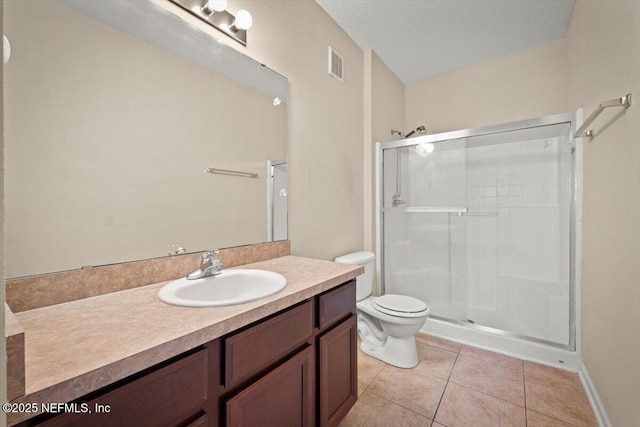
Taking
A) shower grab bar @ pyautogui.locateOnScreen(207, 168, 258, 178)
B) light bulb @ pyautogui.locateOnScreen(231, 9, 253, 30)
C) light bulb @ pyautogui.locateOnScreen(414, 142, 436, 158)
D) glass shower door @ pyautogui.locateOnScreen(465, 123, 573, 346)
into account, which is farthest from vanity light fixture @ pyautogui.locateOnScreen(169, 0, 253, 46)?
glass shower door @ pyautogui.locateOnScreen(465, 123, 573, 346)

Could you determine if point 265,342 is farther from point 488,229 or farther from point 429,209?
point 488,229

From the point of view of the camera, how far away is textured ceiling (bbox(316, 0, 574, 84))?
2021 mm

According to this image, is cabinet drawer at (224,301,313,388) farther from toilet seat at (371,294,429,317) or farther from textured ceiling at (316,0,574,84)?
textured ceiling at (316,0,574,84)

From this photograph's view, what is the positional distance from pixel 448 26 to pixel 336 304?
2392 mm

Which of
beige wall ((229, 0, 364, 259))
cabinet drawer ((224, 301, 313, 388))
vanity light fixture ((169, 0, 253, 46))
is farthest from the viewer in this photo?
beige wall ((229, 0, 364, 259))

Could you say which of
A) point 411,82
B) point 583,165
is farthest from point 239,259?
point 411,82

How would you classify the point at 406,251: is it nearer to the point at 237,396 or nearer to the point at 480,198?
the point at 480,198

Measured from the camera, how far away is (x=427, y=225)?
2590 mm

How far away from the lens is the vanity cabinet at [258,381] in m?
0.60

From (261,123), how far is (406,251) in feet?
6.05

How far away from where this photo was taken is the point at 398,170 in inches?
108

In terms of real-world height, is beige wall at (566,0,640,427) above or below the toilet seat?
above

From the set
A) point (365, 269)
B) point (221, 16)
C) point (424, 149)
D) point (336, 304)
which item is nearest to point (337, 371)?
point (336, 304)

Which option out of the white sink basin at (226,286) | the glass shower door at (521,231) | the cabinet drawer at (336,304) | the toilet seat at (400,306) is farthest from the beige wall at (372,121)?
the white sink basin at (226,286)
